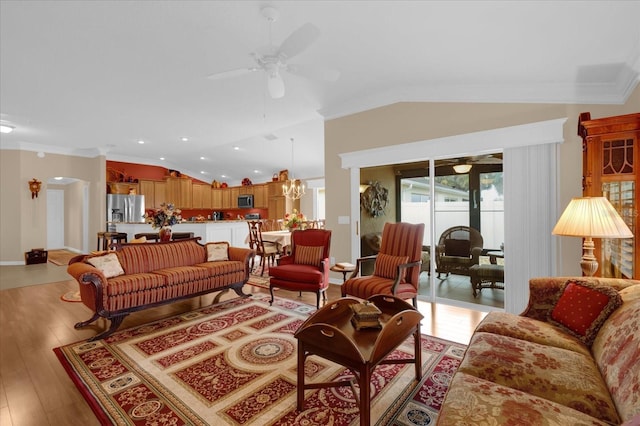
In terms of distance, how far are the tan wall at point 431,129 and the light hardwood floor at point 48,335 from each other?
48.9 inches

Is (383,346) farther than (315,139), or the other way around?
(315,139)

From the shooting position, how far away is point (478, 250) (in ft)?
13.1

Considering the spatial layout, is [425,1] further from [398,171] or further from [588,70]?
[398,171]

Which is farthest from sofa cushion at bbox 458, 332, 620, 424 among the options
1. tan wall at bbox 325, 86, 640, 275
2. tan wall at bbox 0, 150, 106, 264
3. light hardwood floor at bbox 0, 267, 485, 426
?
tan wall at bbox 0, 150, 106, 264

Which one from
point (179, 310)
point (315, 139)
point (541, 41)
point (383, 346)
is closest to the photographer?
point (383, 346)

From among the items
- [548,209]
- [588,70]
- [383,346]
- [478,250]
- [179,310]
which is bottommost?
[179,310]

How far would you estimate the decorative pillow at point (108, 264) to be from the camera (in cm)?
334

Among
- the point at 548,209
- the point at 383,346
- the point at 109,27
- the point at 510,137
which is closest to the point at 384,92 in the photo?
the point at 510,137

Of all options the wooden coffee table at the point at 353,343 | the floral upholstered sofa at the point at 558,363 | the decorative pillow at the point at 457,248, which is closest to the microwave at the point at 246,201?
the decorative pillow at the point at 457,248

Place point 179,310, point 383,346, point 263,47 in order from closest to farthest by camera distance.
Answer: point 383,346
point 263,47
point 179,310

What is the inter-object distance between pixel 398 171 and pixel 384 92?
118 centimetres

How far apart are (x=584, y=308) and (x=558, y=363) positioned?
60 cm

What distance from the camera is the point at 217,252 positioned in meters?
4.46

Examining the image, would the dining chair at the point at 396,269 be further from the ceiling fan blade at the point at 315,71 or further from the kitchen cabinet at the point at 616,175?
the ceiling fan blade at the point at 315,71
